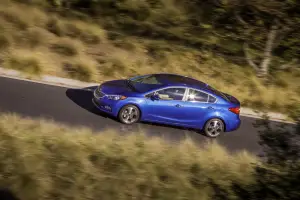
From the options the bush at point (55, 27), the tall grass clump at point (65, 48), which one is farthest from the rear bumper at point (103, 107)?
the bush at point (55, 27)

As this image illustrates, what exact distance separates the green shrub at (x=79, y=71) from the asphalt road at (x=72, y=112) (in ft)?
5.39

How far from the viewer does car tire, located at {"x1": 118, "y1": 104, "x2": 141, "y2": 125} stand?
13859mm

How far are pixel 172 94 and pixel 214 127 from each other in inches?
61.3

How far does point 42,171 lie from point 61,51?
11.4 meters

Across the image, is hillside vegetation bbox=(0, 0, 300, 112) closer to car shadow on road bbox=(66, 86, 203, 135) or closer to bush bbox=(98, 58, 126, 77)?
bush bbox=(98, 58, 126, 77)

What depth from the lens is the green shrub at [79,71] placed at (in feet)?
57.6

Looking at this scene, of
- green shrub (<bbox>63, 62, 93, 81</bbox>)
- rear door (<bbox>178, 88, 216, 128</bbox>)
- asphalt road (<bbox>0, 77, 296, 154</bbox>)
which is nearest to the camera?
asphalt road (<bbox>0, 77, 296, 154</bbox>)

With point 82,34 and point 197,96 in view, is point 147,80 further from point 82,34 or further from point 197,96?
point 82,34

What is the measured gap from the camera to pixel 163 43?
22.0 m

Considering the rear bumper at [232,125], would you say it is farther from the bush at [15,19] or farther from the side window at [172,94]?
the bush at [15,19]

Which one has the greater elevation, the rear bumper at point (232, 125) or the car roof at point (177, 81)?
the car roof at point (177, 81)

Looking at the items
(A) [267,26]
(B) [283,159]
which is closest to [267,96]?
(A) [267,26]

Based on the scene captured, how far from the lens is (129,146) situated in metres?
10.6

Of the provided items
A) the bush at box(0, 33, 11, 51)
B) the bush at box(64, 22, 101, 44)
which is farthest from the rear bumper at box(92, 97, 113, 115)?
the bush at box(64, 22, 101, 44)
